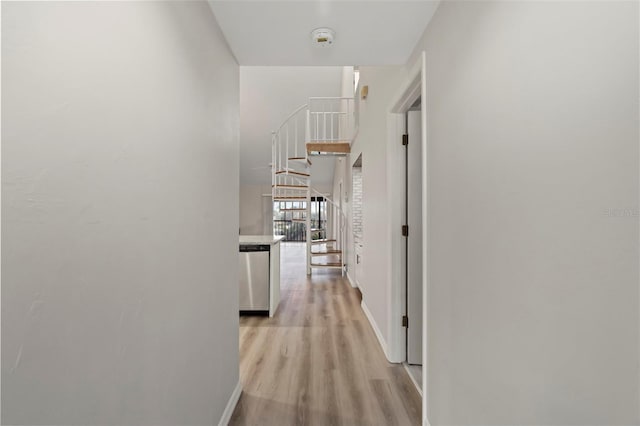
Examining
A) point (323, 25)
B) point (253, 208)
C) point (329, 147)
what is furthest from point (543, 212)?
point (253, 208)

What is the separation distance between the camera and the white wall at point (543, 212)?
2.07ft

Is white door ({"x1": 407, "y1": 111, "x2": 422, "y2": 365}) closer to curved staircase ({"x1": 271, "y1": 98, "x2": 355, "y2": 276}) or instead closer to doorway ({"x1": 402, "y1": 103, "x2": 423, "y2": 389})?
doorway ({"x1": 402, "y1": 103, "x2": 423, "y2": 389})

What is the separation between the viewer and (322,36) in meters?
1.79

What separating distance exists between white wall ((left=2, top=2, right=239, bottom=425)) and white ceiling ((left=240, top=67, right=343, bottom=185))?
5.80 m

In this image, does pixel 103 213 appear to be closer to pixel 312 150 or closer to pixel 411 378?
pixel 411 378

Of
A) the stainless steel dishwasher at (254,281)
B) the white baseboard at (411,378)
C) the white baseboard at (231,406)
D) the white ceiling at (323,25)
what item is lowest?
the white baseboard at (411,378)

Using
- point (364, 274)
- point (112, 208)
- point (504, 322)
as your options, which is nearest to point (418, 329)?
point (364, 274)

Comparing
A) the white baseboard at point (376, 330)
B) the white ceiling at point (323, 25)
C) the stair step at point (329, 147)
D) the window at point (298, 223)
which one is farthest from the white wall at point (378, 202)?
the window at point (298, 223)

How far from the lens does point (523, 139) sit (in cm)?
90

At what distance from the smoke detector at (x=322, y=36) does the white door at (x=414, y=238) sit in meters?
1.01

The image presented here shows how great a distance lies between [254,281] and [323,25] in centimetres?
292

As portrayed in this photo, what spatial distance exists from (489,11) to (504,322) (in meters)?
1.03

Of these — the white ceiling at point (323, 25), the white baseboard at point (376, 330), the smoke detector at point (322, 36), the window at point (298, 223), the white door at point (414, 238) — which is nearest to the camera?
the white ceiling at point (323, 25)

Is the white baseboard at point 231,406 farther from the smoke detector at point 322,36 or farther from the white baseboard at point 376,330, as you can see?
the smoke detector at point 322,36
